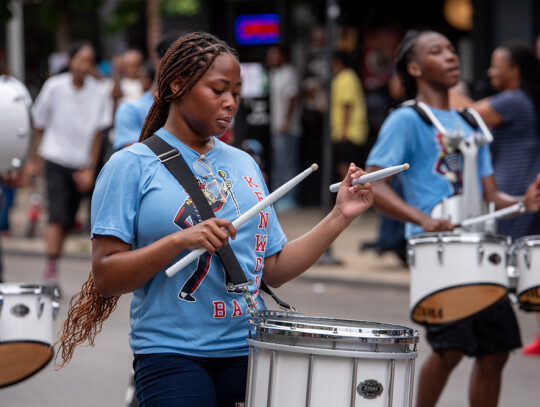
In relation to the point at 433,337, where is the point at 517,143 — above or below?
above

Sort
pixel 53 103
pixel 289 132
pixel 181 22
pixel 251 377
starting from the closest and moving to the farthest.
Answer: pixel 251 377 < pixel 53 103 < pixel 289 132 < pixel 181 22

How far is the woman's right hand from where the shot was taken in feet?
9.56

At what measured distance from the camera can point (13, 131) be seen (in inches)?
229

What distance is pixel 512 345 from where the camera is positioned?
16.0 ft

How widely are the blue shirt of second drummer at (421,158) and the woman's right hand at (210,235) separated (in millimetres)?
2115

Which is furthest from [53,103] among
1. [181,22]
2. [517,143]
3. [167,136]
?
[181,22]

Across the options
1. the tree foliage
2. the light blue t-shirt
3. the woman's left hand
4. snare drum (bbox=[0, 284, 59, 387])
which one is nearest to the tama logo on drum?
the woman's left hand

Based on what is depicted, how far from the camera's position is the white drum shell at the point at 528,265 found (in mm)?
4629

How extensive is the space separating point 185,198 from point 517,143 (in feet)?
14.9

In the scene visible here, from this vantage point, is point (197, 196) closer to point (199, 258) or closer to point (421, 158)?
point (199, 258)

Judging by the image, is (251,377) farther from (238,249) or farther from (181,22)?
(181,22)

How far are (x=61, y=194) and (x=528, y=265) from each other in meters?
5.85

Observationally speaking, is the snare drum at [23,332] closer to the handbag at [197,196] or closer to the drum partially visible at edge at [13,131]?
the drum partially visible at edge at [13,131]

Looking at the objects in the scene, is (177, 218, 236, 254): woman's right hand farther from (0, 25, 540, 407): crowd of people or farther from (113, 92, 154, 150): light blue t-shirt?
(113, 92, 154, 150): light blue t-shirt
